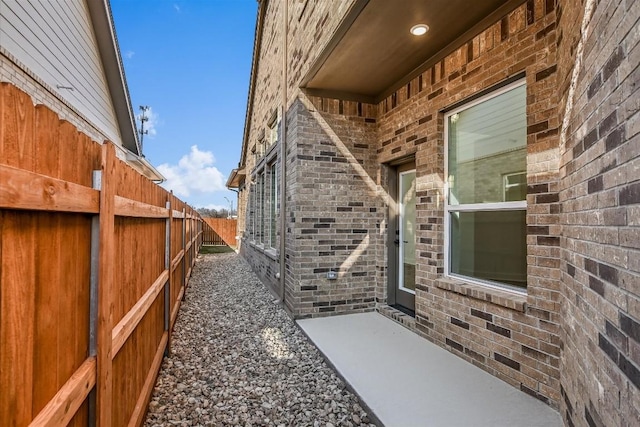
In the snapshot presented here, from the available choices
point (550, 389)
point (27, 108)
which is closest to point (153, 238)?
point (27, 108)

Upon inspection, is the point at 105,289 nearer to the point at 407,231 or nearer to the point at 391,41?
the point at 391,41

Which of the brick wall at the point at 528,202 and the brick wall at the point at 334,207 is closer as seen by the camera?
the brick wall at the point at 528,202

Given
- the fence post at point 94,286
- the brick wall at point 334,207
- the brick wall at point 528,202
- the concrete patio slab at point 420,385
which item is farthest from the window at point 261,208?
the fence post at point 94,286

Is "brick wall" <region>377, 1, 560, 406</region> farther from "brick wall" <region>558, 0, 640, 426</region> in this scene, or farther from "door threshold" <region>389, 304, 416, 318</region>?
"door threshold" <region>389, 304, 416, 318</region>

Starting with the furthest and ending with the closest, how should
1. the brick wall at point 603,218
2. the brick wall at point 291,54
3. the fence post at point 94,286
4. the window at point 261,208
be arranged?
1. the window at point 261,208
2. the brick wall at point 291,54
3. the fence post at point 94,286
4. the brick wall at point 603,218

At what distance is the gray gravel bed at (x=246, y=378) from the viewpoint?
102 inches

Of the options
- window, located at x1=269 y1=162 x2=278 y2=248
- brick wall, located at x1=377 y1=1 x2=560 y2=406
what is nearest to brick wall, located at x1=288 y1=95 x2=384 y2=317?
brick wall, located at x1=377 y1=1 x2=560 y2=406

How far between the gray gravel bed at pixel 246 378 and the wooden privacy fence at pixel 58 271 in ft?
2.87

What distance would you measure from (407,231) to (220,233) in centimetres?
1697

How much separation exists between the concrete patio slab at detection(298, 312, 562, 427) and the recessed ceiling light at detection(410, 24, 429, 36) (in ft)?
10.7

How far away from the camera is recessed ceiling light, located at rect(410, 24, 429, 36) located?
10.8ft

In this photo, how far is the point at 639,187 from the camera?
1.24 meters

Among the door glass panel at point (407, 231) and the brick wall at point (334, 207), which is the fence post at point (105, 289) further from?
the door glass panel at point (407, 231)

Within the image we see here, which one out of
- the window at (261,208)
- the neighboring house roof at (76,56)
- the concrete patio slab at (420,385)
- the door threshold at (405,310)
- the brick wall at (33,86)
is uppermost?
the neighboring house roof at (76,56)
